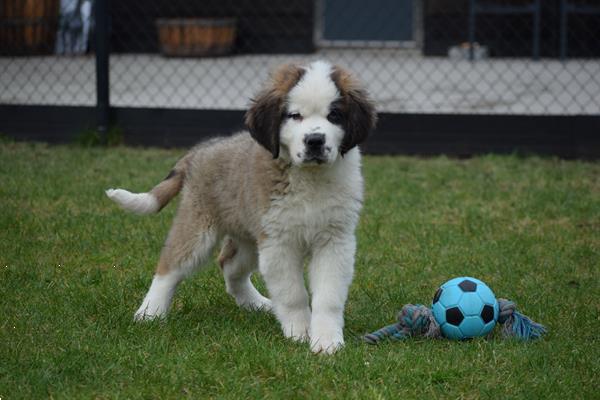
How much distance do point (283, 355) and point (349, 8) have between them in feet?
33.3

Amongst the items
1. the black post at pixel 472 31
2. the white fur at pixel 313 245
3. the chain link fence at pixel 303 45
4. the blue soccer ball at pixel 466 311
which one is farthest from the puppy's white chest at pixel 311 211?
the black post at pixel 472 31

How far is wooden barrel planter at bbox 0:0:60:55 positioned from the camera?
1265 cm

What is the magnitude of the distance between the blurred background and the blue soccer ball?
4.27 meters

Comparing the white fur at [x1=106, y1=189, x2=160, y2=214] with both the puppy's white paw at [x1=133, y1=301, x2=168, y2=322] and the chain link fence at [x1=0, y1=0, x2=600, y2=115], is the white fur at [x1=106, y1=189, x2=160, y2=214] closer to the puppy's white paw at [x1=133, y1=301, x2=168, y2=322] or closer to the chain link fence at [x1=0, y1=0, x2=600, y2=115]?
the puppy's white paw at [x1=133, y1=301, x2=168, y2=322]

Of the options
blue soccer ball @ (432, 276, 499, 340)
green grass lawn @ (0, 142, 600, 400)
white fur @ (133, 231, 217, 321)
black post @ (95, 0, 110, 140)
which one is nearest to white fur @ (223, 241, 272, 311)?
green grass lawn @ (0, 142, 600, 400)

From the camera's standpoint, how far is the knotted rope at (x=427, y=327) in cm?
409

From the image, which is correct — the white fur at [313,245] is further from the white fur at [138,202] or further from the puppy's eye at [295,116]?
the white fur at [138,202]

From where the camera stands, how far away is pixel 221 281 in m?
5.10

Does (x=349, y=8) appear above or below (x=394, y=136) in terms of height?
above

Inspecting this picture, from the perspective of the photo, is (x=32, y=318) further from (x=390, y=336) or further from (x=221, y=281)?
(x=390, y=336)

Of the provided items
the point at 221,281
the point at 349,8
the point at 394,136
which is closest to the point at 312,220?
the point at 221,281

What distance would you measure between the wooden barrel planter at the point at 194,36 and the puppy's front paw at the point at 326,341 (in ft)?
31.1

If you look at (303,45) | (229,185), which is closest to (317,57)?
(303,45)

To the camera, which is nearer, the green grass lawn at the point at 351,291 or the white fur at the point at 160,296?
the green grass lawn at the point at 351,291
